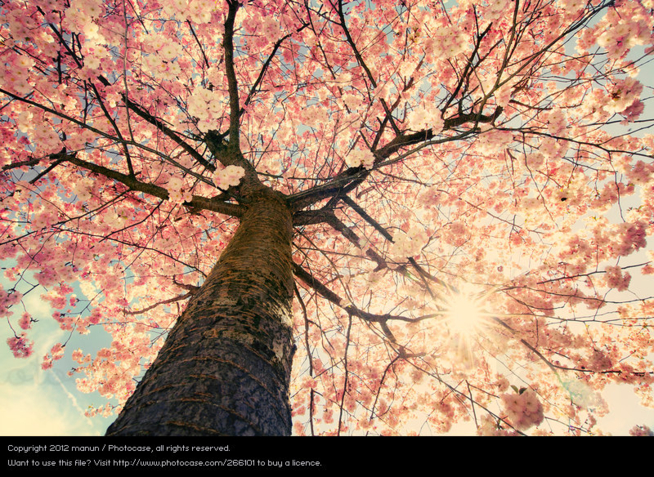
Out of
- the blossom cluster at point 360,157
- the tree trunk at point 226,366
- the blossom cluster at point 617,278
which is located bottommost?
the tree trunk at point 226,366

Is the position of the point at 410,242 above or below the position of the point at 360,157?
below

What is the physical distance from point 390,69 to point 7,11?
507 cm

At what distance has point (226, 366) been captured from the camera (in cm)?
103

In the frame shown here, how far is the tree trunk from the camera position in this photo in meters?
0.84

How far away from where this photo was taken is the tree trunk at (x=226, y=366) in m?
0.84

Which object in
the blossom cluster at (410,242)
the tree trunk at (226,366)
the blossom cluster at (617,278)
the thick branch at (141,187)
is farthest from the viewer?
the blossom cluster at (617,278)

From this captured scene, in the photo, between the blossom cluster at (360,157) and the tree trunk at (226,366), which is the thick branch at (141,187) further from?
the blossom cluster at (360,157)

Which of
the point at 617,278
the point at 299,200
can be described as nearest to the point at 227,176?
the point at 299,200

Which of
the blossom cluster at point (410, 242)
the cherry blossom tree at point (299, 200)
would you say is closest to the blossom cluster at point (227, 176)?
the cherry blossom tree at point (299, 200)

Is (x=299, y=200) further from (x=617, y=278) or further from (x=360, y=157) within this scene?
(x=617, y=278)

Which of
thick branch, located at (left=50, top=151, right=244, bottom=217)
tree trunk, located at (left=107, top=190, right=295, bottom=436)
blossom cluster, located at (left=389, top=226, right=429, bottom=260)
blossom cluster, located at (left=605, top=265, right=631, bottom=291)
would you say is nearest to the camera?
tree trunk, located at (left=107, top=190, right=295, bottom=436)

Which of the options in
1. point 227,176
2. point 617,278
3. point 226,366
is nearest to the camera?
point 226,366

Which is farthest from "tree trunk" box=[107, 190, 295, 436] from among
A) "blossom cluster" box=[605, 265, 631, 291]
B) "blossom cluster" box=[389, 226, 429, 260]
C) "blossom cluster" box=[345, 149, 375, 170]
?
"blossom cluster" box=[605, 265, 631, 291]

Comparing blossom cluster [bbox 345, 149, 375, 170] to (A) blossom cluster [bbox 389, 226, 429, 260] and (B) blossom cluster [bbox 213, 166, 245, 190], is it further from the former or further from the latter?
(B) blossom cluster [bbox 213, 166, 245, 190]
